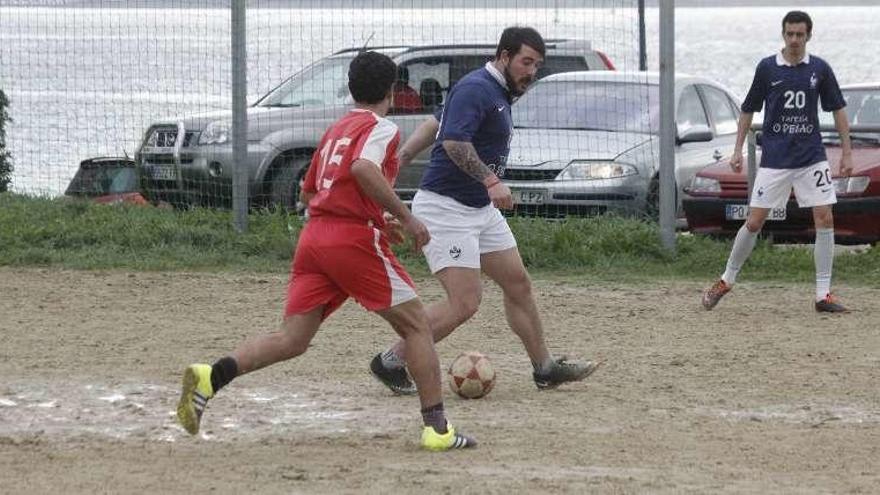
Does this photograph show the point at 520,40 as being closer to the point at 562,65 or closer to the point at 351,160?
the point at 351,160

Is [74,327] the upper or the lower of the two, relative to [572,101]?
lower

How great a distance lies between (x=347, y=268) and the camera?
7270 millimetres

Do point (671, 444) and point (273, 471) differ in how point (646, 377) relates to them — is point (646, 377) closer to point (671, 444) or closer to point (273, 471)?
point (671, 444)

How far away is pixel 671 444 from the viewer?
7484 millimetres

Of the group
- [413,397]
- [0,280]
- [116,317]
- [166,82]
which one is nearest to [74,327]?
[116,317]

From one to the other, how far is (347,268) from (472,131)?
3.89 ft

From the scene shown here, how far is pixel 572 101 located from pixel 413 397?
7.65 metres

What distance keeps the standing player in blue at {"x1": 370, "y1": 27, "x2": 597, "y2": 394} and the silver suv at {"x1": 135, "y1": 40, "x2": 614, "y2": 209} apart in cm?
633

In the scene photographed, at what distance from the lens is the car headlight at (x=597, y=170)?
48.4 feet

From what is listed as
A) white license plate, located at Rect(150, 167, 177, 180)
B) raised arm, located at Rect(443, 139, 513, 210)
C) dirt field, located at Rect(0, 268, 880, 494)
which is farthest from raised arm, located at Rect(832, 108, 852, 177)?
white license plate, located at Rect(150, 167, 177, 180)

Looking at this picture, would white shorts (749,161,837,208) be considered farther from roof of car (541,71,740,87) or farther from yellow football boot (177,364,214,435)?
yellow football boot (177,364,214,435)

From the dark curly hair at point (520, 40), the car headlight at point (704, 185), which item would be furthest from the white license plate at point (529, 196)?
the dark curly hair at point (520, 40)

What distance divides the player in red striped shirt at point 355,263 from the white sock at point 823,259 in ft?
15.2

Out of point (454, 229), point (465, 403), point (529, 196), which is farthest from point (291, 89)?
point (465, 403)
